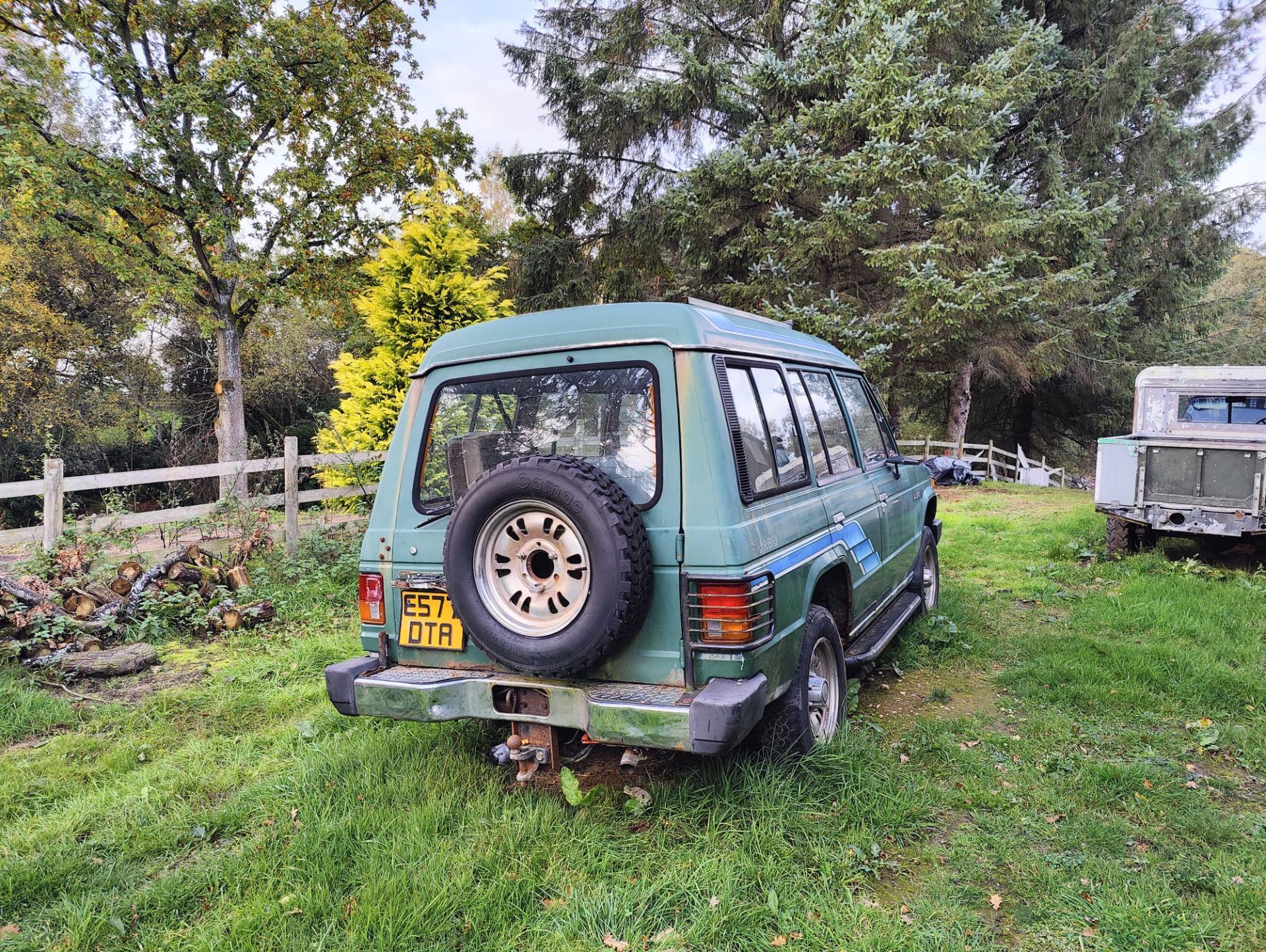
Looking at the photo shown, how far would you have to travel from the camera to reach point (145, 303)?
458 inches

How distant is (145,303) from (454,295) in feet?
20.9

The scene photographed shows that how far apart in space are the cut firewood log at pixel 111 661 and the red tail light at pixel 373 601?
298cm

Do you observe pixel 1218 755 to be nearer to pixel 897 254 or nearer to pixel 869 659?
pixel 869 659

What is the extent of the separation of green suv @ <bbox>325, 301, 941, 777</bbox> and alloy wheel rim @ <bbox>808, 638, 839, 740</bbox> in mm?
13

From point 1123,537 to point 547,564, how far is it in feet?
24.5

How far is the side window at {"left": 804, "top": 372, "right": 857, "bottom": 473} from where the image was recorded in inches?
157

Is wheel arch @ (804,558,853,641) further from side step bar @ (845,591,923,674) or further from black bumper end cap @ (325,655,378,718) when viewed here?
black bumper end cap @ (325,655,378,718)

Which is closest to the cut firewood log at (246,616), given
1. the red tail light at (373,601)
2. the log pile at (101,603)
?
the log pile at (101,603)

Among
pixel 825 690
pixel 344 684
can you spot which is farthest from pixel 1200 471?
pixel 344 684

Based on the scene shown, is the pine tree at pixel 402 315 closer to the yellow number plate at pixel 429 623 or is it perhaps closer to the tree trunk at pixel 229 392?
the tree trunk at pixel 229 392

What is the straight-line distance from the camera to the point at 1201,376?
26.8ft

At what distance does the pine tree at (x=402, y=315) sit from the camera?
8547 mm

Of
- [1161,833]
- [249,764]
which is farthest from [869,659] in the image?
[249,764]

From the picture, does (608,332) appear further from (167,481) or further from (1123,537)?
(1123,537)
